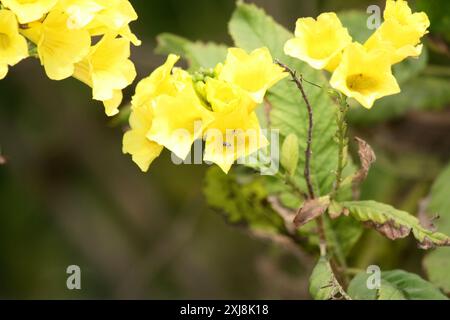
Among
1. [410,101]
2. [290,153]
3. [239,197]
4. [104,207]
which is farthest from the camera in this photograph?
[104,207]

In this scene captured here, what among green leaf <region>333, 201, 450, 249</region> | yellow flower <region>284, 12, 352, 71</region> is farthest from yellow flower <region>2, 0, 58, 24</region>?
green leaf <region>333, 201, 450, 249</region>

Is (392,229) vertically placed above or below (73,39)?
below

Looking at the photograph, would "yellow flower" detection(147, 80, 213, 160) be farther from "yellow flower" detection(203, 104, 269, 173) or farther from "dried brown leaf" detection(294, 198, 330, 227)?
"dried brown leaf" detection(294, 198, 330, 227)

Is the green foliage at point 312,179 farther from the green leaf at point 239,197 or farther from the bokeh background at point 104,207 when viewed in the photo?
the bokeh background at point 104,207

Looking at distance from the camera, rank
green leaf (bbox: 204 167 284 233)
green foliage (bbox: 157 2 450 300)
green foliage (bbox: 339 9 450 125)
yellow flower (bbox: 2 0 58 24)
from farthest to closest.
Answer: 1. green foliage (bbox: 339 9 450 125)
2. green leaf (bbox: 204 167 284 233)
3. green foliage (bbox: 157 2 450 300)
4. yellow flower (bbox: 2 0 58 24)

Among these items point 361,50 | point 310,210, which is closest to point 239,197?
point 310,210

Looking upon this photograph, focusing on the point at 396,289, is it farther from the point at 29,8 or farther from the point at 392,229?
the point at 29,8

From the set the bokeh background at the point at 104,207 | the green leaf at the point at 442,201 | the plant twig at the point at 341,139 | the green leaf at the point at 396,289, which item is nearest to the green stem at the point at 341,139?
the plant twig at the point at 341,139
